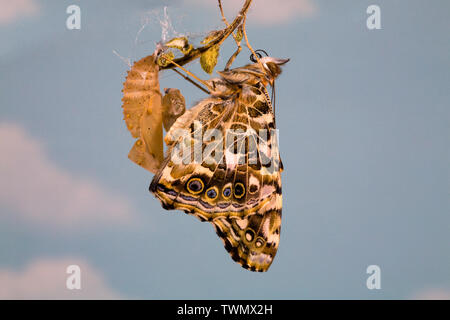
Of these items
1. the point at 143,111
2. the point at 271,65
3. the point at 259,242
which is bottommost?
the point at 259,242

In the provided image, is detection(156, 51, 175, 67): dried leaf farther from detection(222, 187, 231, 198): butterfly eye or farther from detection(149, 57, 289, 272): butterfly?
detection(222, 187, 231, 198): butterfly eye

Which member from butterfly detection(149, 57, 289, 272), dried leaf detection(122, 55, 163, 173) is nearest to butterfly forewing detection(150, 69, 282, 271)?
butterfly detection(149, 57, 289, 272)

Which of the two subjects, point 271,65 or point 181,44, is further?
point 271,65

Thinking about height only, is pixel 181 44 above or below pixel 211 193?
above

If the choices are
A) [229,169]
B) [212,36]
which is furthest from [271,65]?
[229,169]

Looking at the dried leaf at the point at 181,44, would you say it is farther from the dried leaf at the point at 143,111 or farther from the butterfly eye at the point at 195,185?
the butterfly eye at the point at 195,185

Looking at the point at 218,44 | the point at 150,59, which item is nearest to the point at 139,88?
the point at 150,59

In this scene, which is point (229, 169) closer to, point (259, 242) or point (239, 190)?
point (239, 190)
